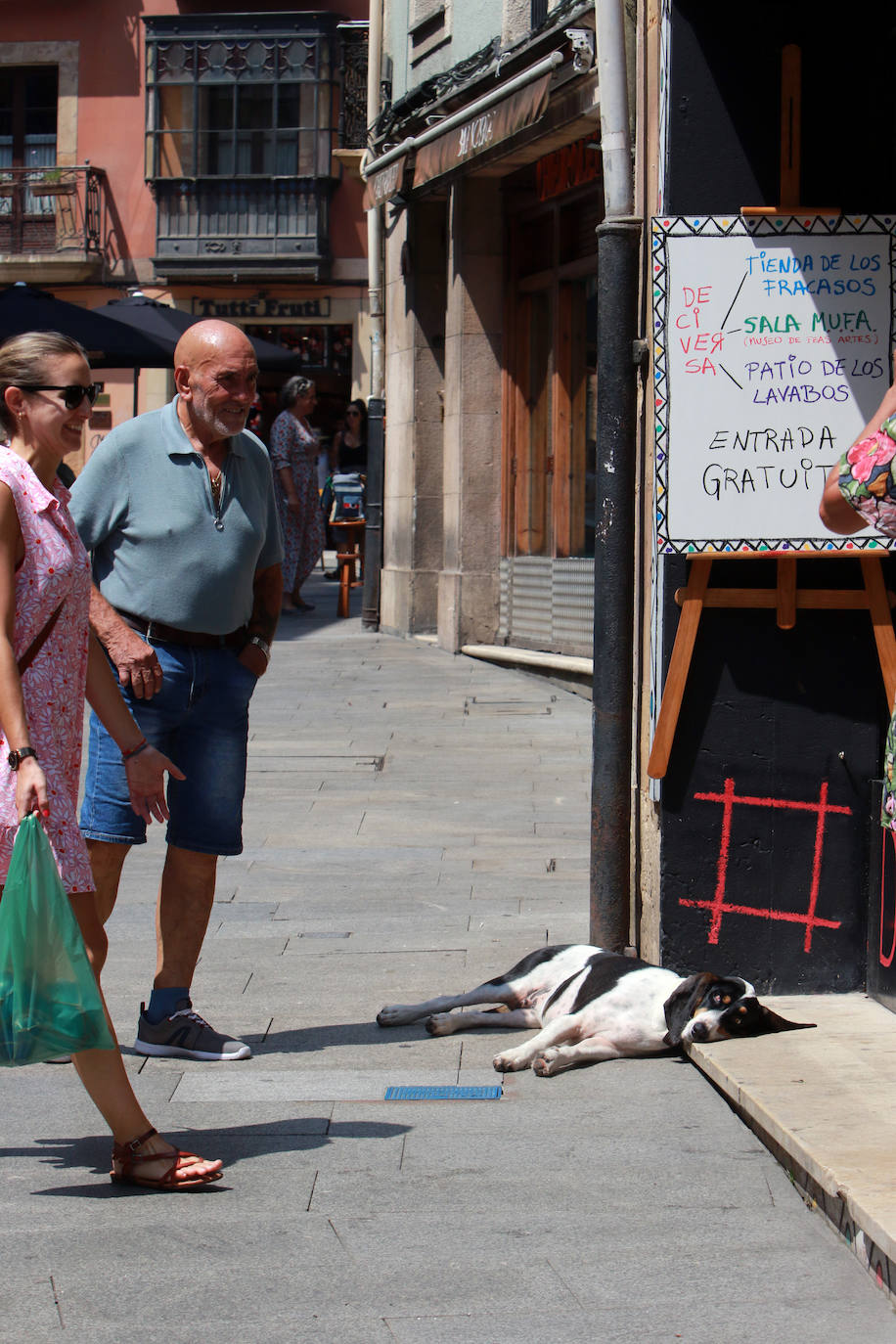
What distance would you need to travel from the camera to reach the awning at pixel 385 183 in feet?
46.9

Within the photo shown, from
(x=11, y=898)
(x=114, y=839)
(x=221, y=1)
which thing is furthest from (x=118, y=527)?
(x=221, y=1)

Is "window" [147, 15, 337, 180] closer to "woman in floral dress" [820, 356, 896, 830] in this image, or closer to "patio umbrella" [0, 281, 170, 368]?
"patio umbrella" [0, 281, 170, 368]

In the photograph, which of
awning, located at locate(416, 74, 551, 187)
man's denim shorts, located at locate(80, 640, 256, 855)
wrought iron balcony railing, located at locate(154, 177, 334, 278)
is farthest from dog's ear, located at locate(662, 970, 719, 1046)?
wrought iron balcony railing, located at locate(154, 177, 334, 278)

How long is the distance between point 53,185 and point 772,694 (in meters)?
27.1

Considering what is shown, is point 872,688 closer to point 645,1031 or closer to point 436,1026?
point 645,1031

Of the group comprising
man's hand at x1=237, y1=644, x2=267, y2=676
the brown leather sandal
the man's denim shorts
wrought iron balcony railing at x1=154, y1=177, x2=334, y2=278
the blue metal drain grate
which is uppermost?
wrought iron balcony railing at x1=154, y1=177, x2=334, y2=278

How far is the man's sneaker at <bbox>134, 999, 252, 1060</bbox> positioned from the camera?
4.79m

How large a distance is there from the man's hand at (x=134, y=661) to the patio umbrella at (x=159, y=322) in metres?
9.70

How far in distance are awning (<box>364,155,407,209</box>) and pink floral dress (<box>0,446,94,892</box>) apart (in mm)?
11055

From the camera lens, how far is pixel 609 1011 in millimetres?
4832

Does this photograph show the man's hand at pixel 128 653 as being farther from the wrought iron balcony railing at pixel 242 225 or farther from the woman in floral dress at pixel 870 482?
the wrought iron balcony railing at pixel 242 225

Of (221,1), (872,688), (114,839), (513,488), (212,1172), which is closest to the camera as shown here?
(212,1172)

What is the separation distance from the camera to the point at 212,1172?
3773mm

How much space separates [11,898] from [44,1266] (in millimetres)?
715
